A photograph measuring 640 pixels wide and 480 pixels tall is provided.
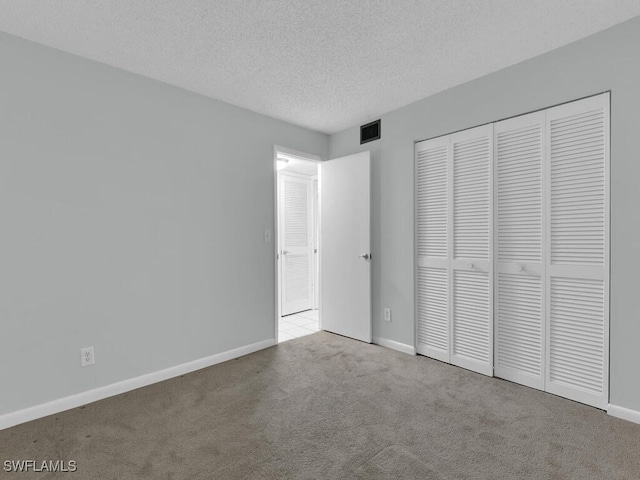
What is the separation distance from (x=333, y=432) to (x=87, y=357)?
1.80 metres

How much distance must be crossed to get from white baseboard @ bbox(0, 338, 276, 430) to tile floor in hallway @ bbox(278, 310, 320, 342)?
69 cm

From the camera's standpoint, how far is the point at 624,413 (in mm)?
2025

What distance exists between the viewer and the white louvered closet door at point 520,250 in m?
2.44

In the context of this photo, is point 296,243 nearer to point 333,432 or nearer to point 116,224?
point 116,224

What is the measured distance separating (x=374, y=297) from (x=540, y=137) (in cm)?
209

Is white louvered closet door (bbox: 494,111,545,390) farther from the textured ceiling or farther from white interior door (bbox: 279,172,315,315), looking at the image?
white interior door (bbox: 279,172,315,315)

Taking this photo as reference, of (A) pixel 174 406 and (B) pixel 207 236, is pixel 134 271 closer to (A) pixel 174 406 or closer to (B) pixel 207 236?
(B) pixel 207 236

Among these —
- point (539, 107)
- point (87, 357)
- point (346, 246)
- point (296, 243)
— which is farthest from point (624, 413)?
point (296, 243)

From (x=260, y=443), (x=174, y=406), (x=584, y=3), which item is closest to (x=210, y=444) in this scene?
(x=260, y=443)

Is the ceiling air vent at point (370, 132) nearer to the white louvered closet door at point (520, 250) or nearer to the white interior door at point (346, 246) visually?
the white interior door at point (346, 246)

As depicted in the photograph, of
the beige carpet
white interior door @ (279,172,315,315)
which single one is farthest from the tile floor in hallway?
the beige carpet

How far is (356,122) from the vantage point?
3682 mm

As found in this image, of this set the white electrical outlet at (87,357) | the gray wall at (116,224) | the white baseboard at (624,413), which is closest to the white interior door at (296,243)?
the gray wall at (116,224)

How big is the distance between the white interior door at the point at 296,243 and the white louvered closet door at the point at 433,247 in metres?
2.28
